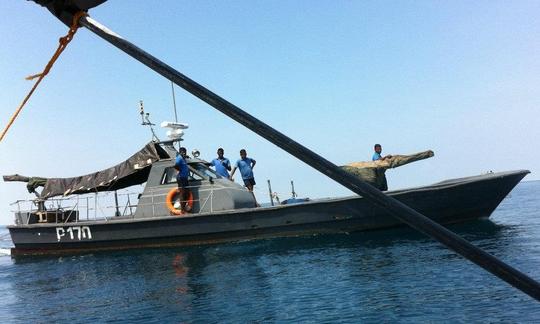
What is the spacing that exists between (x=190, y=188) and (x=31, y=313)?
25.5ft

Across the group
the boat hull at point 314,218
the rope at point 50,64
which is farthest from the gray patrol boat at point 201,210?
the rope at point 50,64

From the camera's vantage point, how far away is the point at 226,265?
10.6 m

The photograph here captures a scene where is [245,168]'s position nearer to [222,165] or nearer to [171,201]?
[222,165]

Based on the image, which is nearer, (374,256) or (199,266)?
(374,256)

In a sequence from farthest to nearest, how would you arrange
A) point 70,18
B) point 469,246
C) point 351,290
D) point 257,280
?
point 257,280, point 351,290, point 70,18, point 469,246

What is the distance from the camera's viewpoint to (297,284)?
7.88m

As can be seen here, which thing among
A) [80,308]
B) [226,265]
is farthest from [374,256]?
[80,308]

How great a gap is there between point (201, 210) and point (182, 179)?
1.36m

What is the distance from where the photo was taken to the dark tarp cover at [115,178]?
644 inches

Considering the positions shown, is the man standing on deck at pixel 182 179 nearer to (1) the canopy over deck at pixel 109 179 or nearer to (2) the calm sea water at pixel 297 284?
(1) the canopy over deck at pixel 109 179

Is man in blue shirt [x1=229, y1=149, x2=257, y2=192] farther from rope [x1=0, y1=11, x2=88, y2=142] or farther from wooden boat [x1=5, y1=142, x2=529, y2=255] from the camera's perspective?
rope [x1=0, y1=11, x2=88, y2=142]

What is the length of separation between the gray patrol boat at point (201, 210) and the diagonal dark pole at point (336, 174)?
1174 cm

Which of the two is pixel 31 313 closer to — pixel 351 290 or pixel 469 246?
pixel 351 290

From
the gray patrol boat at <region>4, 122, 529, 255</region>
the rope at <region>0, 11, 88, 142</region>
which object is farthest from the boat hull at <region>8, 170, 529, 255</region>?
the rope at <region>0, 11, 88, 142</region>
